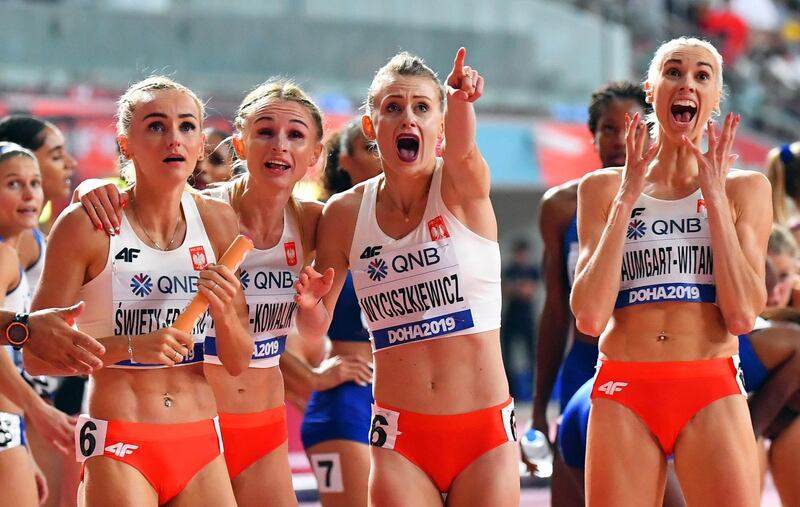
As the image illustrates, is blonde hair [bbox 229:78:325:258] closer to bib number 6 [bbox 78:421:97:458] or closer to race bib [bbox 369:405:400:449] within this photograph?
race bib [bbox 369:405:400:449]

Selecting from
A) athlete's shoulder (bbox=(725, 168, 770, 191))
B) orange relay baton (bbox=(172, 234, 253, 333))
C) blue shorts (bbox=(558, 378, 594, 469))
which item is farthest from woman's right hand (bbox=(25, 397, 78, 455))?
athlete's shoulder (bbox=(725, 168, 770, 191))

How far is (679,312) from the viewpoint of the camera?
13.8 feet

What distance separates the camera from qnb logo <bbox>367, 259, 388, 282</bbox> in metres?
4.35

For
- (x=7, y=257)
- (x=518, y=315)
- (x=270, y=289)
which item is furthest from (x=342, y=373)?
(x=518, y=315)

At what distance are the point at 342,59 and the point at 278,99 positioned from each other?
32.9ft

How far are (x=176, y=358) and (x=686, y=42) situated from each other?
6.95ft

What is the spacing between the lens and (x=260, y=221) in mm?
4832

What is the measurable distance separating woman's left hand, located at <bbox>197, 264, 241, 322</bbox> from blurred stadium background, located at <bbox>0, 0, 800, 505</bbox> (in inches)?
338

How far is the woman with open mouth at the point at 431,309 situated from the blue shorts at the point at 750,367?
143cm

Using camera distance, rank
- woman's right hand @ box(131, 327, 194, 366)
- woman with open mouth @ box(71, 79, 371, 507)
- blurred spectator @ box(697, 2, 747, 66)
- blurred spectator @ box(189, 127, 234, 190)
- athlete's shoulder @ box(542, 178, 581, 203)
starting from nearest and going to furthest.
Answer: woman's right hand @ box(131, 327, 194, 366) < woman with open mouth @ box(71, 79, 371, 507) < athlete's shoulder @ box(542, 178, 581, 203) < blurred spectator @ box(189, 127, 234, 190) < blurred spectator @ box(697, 2, 747, 66)

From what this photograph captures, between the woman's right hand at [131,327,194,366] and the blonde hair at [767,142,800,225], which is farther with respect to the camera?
the blonde hair at [767,142,800,225]

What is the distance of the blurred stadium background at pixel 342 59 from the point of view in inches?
517

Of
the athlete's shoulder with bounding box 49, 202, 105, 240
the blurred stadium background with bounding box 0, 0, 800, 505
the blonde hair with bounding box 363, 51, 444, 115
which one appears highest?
the blurred stadium background with bounding box 0, 0, 800, 505

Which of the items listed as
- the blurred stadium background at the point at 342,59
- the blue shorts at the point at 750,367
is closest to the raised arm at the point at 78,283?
the blue shorts at the point at 750,367
